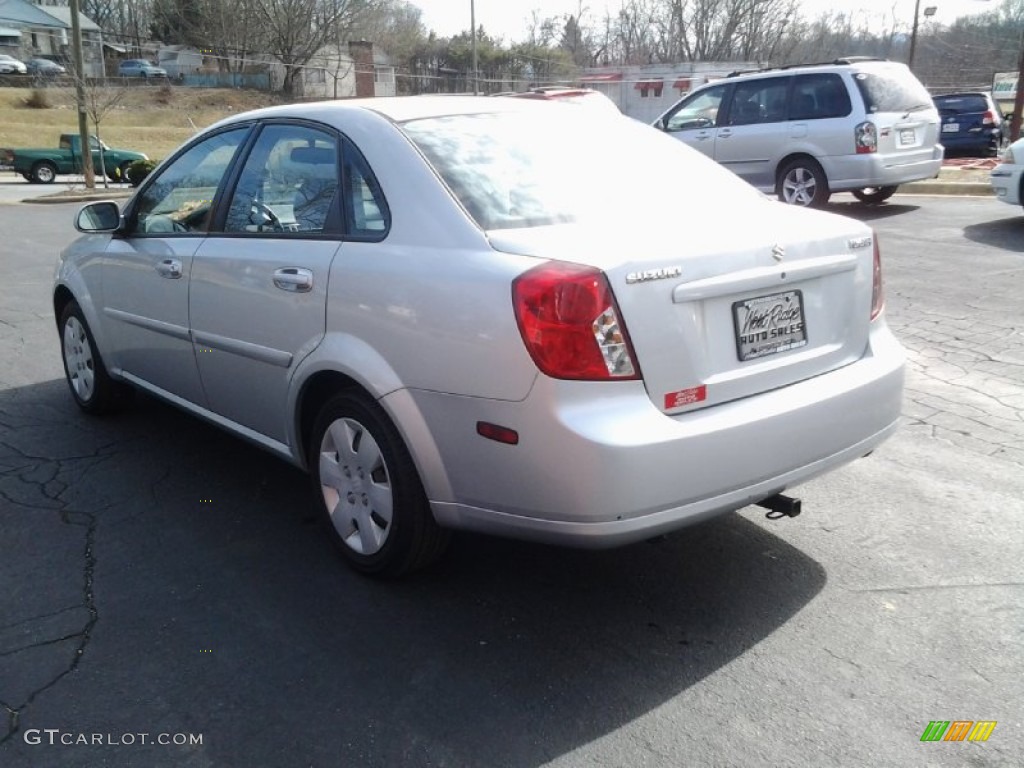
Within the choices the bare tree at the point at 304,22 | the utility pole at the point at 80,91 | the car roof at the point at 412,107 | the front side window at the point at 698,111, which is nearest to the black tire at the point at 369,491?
the car roof at the point at 412,107

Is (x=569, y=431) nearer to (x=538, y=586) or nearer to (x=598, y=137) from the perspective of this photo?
(x=538, y=586)

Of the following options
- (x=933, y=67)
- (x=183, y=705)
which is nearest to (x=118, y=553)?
(x=183, y=705)

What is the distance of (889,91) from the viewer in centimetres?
1238

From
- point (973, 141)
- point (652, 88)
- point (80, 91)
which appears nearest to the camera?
point (973, 141)

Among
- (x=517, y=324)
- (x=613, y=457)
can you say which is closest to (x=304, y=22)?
(x=517, y=324)

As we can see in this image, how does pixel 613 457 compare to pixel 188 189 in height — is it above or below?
below

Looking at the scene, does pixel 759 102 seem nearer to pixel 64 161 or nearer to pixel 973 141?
pixel 973 141

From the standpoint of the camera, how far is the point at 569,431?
9.16ft

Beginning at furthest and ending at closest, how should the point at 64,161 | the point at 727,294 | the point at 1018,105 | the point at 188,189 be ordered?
the point at 64,161, the point at 1018,105, the point at 188,189, the point at 727,294

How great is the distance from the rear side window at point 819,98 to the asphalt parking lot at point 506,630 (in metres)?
8.58

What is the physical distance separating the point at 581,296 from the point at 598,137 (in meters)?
1.37

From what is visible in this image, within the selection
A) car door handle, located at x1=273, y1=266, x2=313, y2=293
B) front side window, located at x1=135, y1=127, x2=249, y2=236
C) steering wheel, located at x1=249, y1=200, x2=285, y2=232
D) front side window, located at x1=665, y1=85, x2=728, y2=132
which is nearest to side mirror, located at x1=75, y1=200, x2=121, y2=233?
front side window, located at x1=135, y1=127, x2=249, y2=236

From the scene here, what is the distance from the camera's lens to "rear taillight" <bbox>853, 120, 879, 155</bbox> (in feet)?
39.6

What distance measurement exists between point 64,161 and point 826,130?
27.8 m
